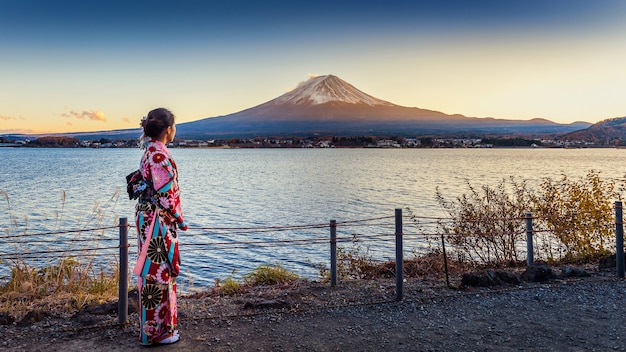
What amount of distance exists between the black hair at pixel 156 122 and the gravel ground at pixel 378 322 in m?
2.04

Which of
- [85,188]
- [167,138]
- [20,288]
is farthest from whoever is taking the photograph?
[85,188]

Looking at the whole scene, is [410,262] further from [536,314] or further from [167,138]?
[167,138]

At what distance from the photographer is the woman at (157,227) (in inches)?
190

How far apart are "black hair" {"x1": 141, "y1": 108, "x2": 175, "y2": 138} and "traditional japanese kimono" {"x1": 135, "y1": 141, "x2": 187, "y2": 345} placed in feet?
0.31

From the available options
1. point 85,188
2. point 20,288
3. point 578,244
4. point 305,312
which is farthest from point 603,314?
point 85,188

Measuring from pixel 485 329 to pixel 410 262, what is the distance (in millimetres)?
3761

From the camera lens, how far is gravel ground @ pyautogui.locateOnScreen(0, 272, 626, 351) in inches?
203

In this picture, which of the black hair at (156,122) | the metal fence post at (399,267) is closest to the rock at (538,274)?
the metal fence post at (399,267)

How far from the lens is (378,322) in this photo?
232 inches

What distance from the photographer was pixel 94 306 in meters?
6.07

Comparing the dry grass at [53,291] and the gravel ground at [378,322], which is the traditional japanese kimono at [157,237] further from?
the dry grass at [53,291]

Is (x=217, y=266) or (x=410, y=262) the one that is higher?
(x=410, y=262)

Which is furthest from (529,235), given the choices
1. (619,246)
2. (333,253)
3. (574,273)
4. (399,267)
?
(333,253)

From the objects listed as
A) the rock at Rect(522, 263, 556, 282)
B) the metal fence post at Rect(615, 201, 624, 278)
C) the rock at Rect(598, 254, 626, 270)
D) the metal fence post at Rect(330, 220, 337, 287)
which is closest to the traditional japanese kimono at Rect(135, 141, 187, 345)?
the metal fence post at Rect(330, 220, 337, 287)
